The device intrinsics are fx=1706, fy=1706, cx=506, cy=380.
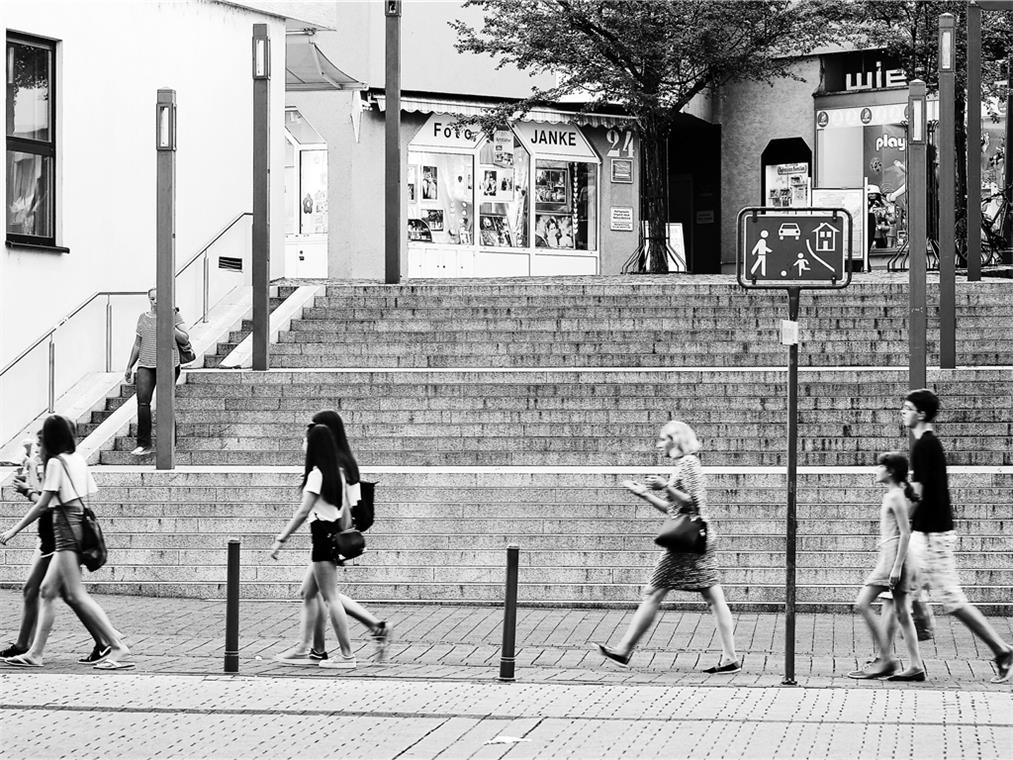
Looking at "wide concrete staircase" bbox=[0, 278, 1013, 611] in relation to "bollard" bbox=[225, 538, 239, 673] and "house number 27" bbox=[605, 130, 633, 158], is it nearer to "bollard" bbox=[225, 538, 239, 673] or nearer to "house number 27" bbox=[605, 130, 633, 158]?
"bollard" bbox=[225, 538, 239, 673]

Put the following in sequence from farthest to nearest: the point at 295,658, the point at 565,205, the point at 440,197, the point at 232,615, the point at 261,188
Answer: the point at 565,205 < the point at 440,197 < the point at 261,188 < the point at 295,658 < the point at 232,615

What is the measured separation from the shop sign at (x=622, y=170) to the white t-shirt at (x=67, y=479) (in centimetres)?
2475

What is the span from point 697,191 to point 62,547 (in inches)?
1109

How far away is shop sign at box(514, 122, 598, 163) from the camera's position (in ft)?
109

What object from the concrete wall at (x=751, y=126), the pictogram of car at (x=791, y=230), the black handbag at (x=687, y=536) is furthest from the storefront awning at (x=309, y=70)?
the black handbag at (x=687, y=536)

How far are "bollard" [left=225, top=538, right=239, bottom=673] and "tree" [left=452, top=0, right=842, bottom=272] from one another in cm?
1863

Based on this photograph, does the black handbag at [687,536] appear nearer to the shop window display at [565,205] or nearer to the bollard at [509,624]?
the bollard at [509,624]

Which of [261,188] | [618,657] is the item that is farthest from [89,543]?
[261,188]

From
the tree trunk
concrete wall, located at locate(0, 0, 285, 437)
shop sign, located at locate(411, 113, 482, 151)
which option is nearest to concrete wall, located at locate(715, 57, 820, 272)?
shop sign, located at locate(411, 113, 482, 151)

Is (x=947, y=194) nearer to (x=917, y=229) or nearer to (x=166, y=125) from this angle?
(x=917, y=229)

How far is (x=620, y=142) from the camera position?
34.5 metres

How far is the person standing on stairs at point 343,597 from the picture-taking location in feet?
33.4

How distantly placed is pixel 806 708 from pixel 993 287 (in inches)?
469

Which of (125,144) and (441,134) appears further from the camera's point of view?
(441,134)
